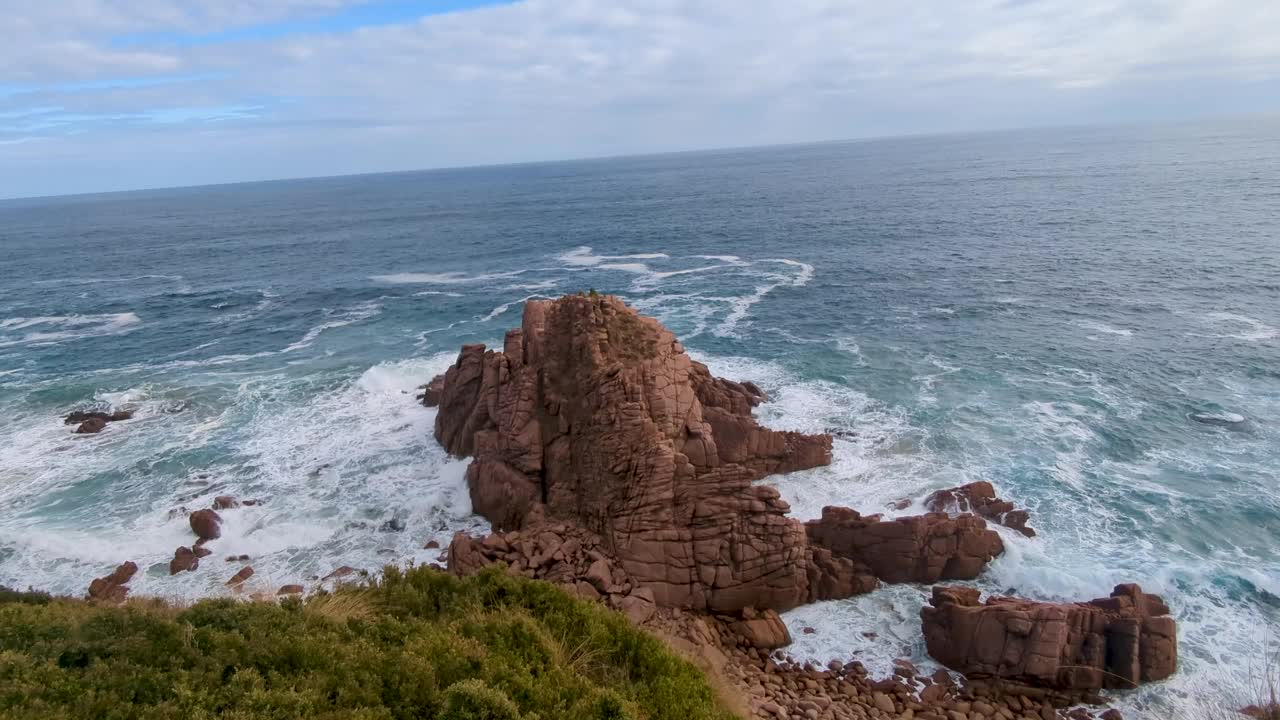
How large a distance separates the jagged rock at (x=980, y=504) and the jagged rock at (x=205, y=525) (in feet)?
99.3

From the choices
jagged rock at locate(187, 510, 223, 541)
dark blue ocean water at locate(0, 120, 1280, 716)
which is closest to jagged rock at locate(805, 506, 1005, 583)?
dark blue ocean water at locate(0, 120, 1280, 716)

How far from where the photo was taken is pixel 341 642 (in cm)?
1448

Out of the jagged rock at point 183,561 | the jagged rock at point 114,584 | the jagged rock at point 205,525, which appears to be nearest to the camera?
the jagged rock at point 114,584

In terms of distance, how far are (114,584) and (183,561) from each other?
2323 mm

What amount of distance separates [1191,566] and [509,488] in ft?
85.7

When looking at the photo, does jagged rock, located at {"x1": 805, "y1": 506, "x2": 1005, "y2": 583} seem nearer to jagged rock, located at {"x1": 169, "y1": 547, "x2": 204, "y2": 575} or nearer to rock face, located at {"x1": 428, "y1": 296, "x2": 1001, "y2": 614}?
rock face, located at {"x1": 428, "y1": 296, "x2": 1001, "y2": 614}

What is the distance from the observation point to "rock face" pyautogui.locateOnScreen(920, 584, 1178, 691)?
71.5 feet

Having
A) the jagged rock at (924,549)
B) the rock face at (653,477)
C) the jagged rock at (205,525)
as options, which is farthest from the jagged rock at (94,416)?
the jagged rock at (924,549)

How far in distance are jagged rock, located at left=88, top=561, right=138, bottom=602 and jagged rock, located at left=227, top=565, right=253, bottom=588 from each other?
11.6 ft

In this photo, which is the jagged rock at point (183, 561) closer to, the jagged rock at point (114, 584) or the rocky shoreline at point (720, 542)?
the jagged rock at point (114, 584)

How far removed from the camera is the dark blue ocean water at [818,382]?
28250 millimetres

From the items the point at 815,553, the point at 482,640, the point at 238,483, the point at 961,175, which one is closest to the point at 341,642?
the point at 482,640

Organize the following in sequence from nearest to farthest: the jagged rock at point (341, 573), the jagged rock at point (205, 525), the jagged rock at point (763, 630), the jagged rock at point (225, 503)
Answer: the jagged rock at point (763, 630)
the jagged rock at point (341, 573)
the jagged rock at point (205, 525)
the jagged rock at point (225, 503)

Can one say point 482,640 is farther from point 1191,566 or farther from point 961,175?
point 961,175
